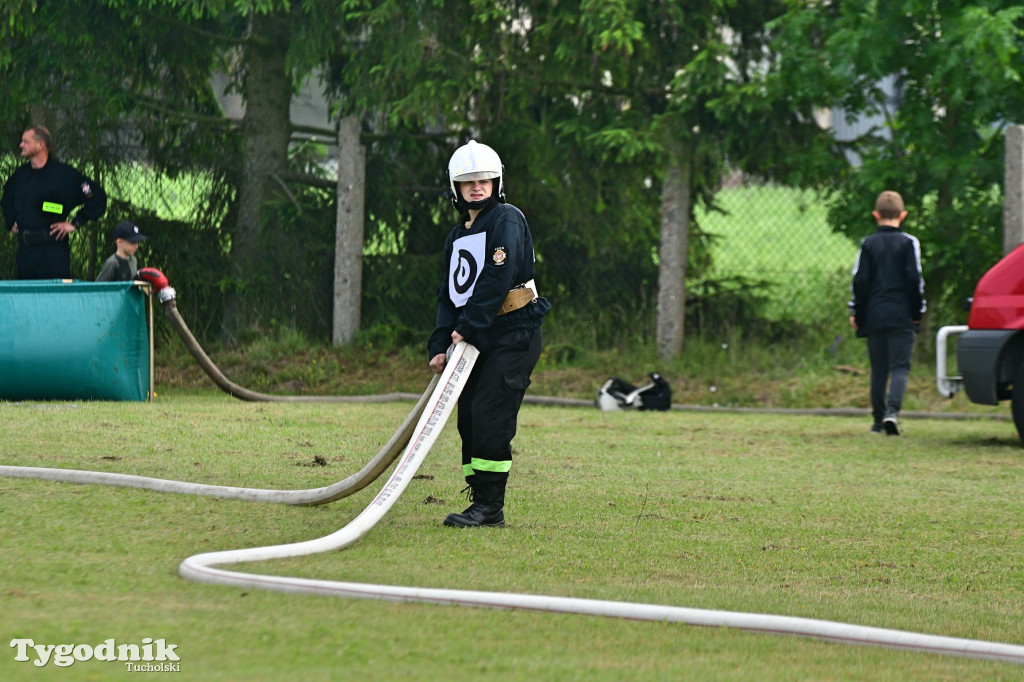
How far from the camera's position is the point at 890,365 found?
1032 cm

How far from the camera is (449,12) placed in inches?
535

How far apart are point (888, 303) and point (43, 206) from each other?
734 centimetres

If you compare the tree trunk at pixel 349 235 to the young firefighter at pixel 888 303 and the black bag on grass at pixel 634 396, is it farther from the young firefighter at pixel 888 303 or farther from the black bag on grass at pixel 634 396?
the young firefighter at pixel 888 303

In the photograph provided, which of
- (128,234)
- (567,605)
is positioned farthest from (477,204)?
(128,234)

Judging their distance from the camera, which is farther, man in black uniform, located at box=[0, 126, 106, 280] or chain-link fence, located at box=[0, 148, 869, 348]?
chain-link fence, located at box=[0, 148, 869, 348]

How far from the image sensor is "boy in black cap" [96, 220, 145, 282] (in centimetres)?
1162

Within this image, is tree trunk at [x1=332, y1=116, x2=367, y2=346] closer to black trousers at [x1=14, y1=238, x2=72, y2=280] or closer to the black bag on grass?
black trousers at [x1=14, y1=238, x2=72, y2=280]

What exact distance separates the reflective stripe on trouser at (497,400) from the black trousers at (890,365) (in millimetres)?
5127

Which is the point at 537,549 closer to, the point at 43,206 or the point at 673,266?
the point at 43,206

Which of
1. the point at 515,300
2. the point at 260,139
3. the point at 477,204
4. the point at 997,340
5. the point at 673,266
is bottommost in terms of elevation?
the point at 997,340

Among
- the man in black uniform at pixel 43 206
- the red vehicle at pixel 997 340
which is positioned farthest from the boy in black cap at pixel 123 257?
the red vehicle at pixel 997 340

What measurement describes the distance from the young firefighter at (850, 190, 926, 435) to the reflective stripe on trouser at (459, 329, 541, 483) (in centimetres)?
513

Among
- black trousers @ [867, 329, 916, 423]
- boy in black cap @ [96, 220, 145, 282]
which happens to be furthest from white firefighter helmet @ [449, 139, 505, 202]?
boy in black cap @ [96, 220, 145, 282]

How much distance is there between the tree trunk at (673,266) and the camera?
45.3ft
